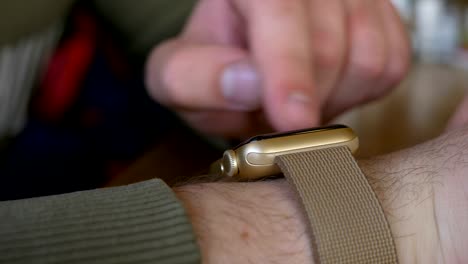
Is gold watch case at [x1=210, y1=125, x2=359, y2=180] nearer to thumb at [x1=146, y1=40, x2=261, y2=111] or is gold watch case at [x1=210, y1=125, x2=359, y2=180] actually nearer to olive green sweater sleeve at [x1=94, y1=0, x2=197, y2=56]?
thumb at [x1=146, y1=40, x2=261, y2=111]

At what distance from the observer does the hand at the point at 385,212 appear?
0.30m

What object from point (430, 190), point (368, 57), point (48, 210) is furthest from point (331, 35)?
point (48, 210)

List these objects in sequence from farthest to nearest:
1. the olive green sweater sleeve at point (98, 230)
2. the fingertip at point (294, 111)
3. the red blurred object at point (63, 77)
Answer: the red blurred object at point (63, 77) < the fingertip at point (294, 111) < the olive green sweater sleeve at point (98, 230)

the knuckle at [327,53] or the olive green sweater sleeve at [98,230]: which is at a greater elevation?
the knuckle at [327,53]

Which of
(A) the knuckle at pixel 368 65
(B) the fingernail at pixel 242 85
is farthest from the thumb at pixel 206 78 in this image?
(A) the knuckle at pixel 368 65

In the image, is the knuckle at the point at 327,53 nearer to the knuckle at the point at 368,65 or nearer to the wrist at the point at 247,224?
the knuckle at the point at 368,65

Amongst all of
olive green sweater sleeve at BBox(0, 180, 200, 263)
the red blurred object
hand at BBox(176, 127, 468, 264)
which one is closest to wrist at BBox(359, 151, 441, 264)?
hand at BBox(176, 127, 468, 264)

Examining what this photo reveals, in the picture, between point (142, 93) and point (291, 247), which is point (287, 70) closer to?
point (291, 247)

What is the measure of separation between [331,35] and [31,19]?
1.02ft

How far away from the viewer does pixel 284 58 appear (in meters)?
0.45

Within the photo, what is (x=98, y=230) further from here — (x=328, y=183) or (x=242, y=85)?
(x=242, y=85)

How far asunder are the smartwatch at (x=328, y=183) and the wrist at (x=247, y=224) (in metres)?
0.02

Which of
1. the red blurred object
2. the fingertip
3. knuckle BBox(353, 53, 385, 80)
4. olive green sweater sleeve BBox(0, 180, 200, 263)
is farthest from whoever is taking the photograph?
the red blurred object

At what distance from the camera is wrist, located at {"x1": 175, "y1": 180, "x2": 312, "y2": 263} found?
0.98 feet
